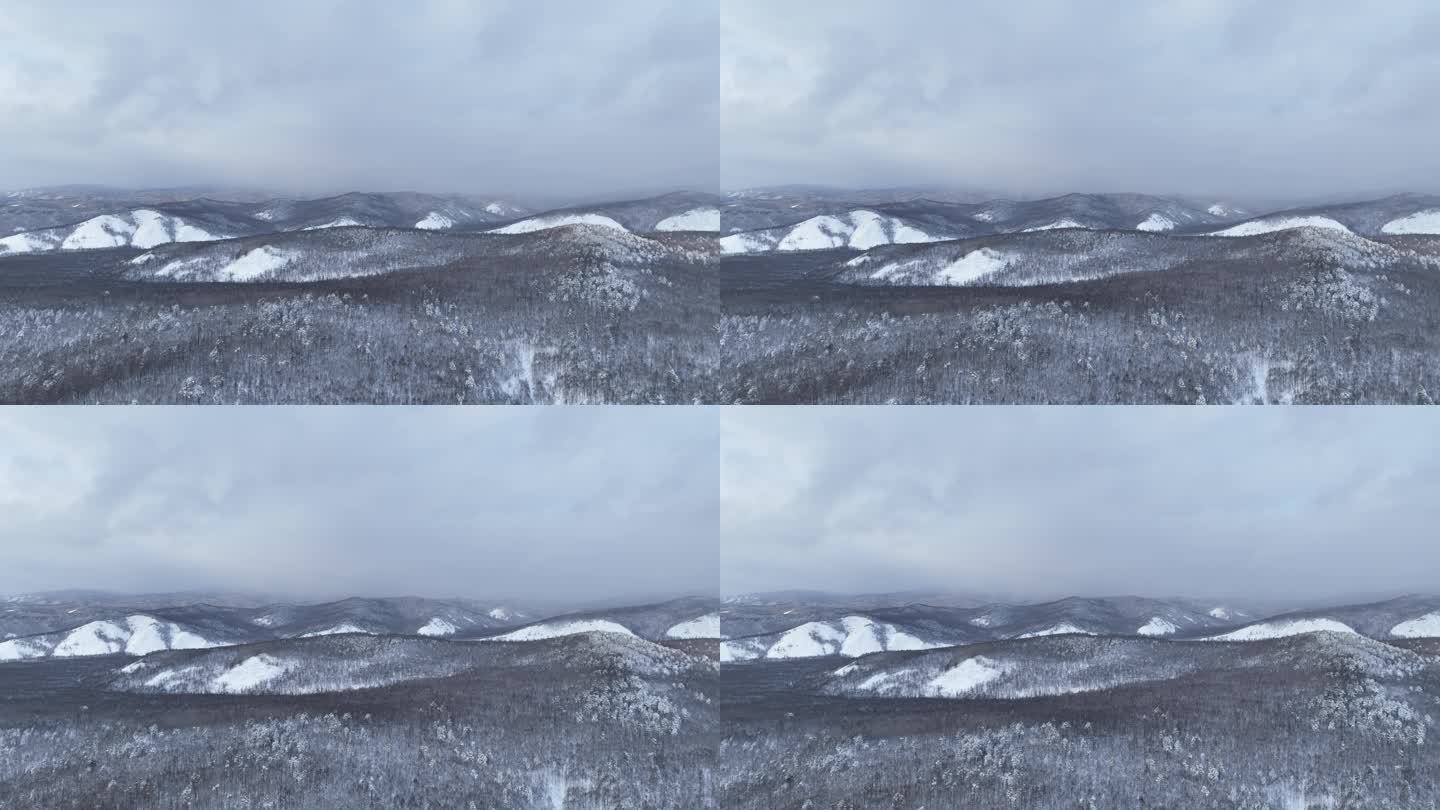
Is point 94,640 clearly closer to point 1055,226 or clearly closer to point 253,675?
point 253,675

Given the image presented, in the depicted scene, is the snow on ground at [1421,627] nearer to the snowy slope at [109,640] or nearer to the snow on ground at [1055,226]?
the snow on ground at [1055,226]

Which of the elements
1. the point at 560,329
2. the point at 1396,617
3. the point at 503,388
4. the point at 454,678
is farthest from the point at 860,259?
the point at 1396,617

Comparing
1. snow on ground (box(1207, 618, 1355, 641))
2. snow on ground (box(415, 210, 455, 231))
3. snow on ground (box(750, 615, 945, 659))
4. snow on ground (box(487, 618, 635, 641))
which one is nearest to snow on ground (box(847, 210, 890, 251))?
snow on ground (box(415, 210, 455, 231))

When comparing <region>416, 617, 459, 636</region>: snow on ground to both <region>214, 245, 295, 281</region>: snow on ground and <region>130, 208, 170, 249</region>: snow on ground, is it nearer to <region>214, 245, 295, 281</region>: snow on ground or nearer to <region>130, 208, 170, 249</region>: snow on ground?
<region>214, 245, 295, 281</region>: snow on ground

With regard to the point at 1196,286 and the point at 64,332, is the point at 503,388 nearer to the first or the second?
the point at 64,332

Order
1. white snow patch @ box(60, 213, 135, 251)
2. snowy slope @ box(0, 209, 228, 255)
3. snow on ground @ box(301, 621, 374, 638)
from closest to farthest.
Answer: snow on ground @ box(301, 621, 374, 638) → snowy slope @ box(0, 209, 228, 255) → white snow patch @ box(60, 213, 135, 251)

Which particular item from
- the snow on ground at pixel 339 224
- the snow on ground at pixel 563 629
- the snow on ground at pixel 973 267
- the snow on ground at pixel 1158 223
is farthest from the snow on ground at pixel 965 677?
the snow on ground at pixel 339 224
